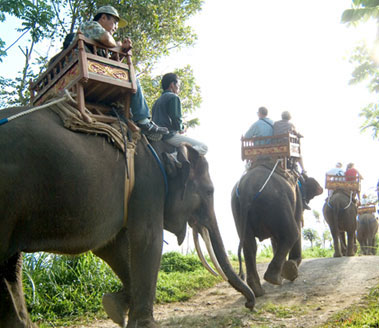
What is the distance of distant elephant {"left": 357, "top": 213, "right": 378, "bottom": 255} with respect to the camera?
14.5 metres

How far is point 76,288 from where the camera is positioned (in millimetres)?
5551

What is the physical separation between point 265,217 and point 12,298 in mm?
3715

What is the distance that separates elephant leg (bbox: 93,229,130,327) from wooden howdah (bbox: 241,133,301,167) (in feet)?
10.6

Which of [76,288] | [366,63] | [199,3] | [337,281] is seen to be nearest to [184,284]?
[76,288]

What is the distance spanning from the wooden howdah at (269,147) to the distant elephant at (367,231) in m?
9.23

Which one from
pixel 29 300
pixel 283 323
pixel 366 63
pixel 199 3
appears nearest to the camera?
pixel 283 323

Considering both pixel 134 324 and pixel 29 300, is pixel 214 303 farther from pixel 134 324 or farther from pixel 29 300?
pixel 134 324

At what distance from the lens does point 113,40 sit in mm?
3490

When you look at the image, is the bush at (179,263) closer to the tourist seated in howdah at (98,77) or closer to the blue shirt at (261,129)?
the blue shirt at (261,129)

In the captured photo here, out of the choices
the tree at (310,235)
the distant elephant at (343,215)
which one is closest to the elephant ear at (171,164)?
the distant elephant at (343,215)

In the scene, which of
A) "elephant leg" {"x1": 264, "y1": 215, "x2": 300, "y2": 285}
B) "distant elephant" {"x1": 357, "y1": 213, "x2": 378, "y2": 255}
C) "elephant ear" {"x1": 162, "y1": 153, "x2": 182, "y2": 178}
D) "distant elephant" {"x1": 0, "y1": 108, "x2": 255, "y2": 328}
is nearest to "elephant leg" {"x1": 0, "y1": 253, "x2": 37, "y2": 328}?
"distant elephant" {"x1": 0, "y1": 108, "x2": 255, "y2": 328}

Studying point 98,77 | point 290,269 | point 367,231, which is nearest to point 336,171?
point 367,231

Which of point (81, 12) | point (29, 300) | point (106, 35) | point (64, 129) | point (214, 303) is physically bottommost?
point (214, 303)

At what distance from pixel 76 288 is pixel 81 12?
5.93 m
